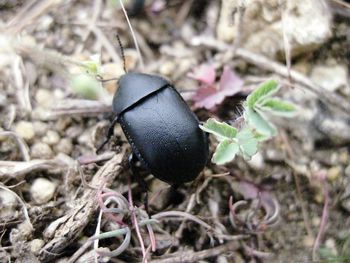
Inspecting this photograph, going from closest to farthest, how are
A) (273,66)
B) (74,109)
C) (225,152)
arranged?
1. (225,152)
2. (74,109)
3. (273,66)

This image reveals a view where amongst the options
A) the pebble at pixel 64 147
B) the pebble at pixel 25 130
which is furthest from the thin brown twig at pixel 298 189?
the pebble at pixel 25 130

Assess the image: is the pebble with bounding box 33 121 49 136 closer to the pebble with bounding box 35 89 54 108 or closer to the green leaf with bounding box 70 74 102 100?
the pebble with bounding box 35 89 54 108

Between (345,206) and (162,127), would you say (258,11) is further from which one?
(345,206)

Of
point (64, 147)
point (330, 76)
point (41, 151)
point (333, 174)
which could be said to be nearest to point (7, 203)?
point (41, 151)

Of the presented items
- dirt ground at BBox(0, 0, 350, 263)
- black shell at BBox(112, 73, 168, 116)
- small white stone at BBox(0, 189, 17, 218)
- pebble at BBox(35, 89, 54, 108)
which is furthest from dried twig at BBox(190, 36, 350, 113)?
small white stone at BBox(0, 189, 17, 218)

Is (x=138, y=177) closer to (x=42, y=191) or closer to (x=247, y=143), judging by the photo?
(x=42, y=191)

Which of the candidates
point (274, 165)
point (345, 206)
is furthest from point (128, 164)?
point (345, 206)
